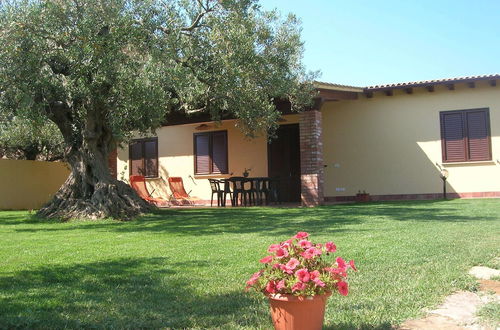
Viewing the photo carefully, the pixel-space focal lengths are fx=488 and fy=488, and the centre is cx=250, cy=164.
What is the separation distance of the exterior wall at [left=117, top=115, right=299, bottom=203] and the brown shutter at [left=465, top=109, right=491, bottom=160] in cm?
492

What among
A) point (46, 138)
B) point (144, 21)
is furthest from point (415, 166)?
point (46, 138)

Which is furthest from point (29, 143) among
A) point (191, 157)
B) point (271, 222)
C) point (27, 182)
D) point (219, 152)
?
point (271, 222)

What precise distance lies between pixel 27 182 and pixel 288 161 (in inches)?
343

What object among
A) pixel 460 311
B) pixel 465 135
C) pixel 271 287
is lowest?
pixel 460 311

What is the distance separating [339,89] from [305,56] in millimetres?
1309

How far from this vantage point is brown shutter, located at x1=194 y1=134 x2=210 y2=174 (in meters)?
16.7

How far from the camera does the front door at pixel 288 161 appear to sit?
601 inches

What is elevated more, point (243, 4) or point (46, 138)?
point (243, 4)

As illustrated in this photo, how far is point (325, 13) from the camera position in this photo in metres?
9.82

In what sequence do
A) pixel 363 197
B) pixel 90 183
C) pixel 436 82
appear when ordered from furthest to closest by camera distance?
pixel 363 197 → pixel 436 82 → pixel 90 183

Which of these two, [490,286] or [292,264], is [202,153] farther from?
[292,264]

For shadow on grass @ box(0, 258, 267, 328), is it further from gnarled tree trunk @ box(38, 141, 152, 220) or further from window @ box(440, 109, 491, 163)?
window @ box(440, 109, 491, 163)

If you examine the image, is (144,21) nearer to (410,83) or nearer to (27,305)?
(27,305)

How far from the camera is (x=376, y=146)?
14742 millimetres
